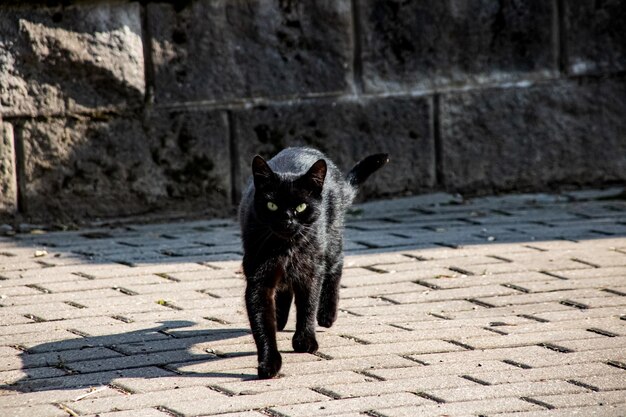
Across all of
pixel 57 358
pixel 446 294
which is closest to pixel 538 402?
pixel 446 294

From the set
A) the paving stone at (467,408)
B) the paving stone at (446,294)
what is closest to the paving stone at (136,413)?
the paving stone at (467,408)

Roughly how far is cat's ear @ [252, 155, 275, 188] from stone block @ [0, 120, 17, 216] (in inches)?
106

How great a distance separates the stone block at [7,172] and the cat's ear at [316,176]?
110 inches

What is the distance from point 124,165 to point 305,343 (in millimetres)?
2781

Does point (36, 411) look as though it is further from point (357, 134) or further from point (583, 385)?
point (357, 134)

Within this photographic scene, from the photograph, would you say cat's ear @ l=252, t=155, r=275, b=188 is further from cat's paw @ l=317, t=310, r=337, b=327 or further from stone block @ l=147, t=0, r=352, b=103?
stone block @ l=147, t=0, r=352, b=103

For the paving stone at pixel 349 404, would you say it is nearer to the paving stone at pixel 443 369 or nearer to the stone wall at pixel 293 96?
the paving stone at pixel 443 369

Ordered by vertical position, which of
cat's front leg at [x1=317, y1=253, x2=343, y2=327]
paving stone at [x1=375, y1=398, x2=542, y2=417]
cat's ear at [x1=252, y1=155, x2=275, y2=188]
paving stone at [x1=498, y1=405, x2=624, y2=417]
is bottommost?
paving stone at [x1=498, y1=405, x2=624, y2=417]

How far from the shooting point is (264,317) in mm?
4016

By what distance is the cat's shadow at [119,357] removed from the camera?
380 cm

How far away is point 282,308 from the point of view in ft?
15.0

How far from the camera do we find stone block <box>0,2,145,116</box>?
6.28 metres

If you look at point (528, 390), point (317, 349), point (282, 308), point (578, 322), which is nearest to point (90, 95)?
point (282, 308)

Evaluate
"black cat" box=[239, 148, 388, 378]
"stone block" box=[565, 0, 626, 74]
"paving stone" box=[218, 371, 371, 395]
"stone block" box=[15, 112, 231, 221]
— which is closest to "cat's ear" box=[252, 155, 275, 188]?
"black cat" box=[239, 148, 388, 378]
